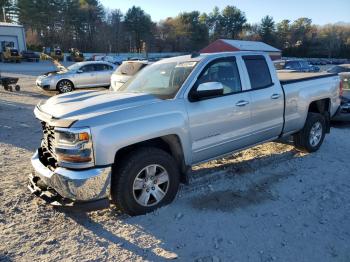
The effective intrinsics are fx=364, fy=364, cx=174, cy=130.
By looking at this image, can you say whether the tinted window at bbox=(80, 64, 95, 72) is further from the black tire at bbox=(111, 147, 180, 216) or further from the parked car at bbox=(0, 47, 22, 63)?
the parked car at bbox=(0, 47, 22, 63)

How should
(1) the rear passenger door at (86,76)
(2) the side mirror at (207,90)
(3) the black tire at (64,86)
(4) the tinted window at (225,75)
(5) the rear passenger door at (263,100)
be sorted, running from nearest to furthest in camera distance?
(2) the side mirror at (207,90), (4) the tinted window at (225,75), (5) the rear passenger door at (263,100), (3) the black tire at (64,86), (1) the rear passenger door at (86,76)

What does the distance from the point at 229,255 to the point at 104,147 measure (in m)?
1.66

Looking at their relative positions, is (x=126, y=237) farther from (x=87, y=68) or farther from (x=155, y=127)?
(x=87, y=68)

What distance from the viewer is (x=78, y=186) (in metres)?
3.74

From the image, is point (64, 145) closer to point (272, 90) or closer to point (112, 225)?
point (112, 225)

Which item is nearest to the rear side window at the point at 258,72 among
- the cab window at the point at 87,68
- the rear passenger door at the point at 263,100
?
the rear passenger door at the point at 263,100

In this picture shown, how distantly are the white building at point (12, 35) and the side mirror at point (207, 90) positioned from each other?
56.7 meters

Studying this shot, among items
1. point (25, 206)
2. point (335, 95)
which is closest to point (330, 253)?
point (25, 206)

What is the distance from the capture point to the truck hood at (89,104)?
4.01 metres

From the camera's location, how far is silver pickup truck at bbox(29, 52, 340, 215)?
A: 3812 mm

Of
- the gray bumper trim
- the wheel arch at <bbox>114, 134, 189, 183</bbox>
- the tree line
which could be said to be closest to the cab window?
the wheel arch at <bbox>114, 134, 189, 183</bbox>

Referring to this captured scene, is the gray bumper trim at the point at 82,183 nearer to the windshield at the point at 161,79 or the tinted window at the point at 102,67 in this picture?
the windshield at the point at 161,79

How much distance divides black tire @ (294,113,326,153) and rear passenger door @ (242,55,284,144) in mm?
850

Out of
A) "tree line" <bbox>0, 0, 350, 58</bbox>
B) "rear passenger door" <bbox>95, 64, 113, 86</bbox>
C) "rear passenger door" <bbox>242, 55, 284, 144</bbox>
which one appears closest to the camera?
"rear passenger door" <bbox>242, 55, 284, 144</bbox>
